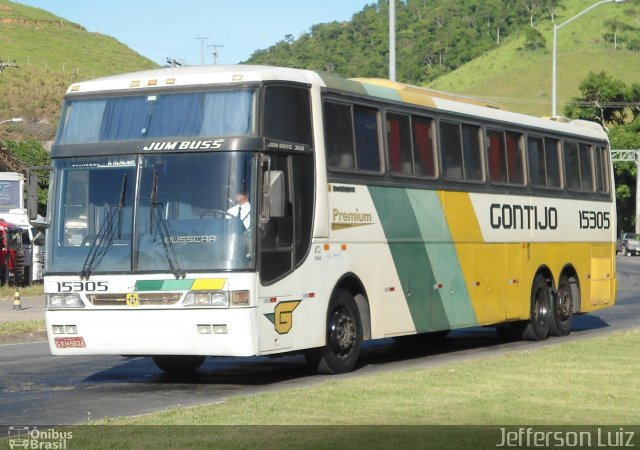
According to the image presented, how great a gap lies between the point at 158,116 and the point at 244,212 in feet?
5.40

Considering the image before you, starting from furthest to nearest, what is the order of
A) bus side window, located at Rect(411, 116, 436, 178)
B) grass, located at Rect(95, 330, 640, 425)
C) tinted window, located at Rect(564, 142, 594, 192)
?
tinted window, located at Rect(564, 142, 594, 192) → bus side window, located at Rect(411, 116, 436, 178) → grass, located at Rect(95, 330, 640, 425)

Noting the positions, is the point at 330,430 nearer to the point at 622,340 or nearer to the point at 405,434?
the point at 405,434

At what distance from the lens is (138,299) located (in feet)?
47.5

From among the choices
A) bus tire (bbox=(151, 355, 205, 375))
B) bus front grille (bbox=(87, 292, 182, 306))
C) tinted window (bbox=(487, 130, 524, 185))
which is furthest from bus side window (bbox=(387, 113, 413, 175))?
bus front grille (bbox=(87, 292, 182, 306))

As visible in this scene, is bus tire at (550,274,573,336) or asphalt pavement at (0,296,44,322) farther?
asphalt pavement at (0,296,44,322)

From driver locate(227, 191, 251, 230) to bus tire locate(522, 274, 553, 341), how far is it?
867 cm

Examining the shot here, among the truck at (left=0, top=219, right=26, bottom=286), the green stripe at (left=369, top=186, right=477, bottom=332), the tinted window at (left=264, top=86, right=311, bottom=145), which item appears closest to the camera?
the tinted window at (left=264, top=86, right=311, bottom=145)

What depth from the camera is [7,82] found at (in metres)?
117

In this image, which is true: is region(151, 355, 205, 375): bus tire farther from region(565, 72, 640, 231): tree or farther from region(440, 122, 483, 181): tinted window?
region(565, 72, 640, 231): tree

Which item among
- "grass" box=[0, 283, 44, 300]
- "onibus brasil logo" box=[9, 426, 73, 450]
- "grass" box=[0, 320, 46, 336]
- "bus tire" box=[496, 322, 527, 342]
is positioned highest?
"grass" box=[0, 283, 44, 300]

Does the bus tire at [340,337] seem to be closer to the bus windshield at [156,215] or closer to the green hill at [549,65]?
the bus windshield at [156,215]

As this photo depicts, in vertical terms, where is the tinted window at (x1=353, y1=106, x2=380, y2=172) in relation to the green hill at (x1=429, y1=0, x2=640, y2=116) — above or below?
below

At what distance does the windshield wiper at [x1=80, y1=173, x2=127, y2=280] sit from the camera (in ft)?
48.2

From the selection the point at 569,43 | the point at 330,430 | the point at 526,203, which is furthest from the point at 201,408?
the point at 569,43
